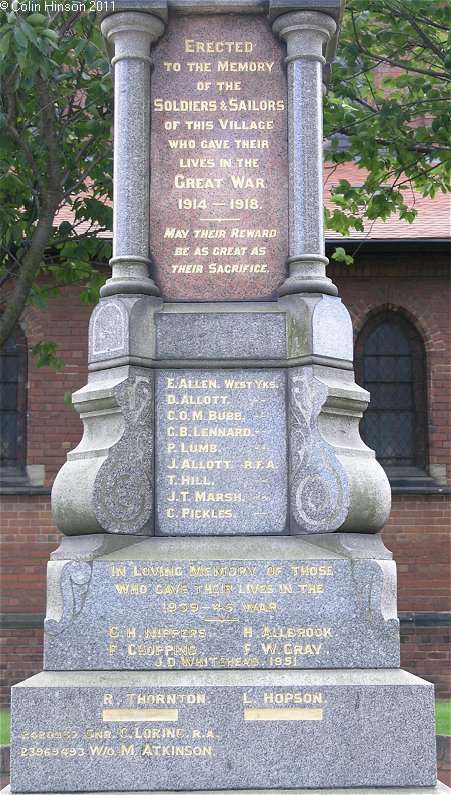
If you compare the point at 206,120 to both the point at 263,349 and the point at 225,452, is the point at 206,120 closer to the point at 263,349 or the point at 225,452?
the point at 263,349

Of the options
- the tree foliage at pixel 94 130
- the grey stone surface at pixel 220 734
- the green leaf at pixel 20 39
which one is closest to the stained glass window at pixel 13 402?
the tree foliage at pixel 94 130

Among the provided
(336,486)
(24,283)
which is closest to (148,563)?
(336,486)

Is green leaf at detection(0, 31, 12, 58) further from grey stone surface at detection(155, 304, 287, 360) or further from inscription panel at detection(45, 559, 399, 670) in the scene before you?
inscription panel at detection(45, 559, 399, 670)

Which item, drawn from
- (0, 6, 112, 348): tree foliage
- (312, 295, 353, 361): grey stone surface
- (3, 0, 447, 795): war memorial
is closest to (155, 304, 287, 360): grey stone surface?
(3, 0, 447, 795): war memorial

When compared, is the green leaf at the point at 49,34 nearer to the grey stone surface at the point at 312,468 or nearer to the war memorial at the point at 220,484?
the war memorial at the point at 220,484

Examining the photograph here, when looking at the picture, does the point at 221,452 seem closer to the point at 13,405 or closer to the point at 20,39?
the point at 20,39

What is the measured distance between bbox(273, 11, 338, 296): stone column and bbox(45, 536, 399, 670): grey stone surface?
1535 millimetres

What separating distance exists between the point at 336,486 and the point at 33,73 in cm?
536

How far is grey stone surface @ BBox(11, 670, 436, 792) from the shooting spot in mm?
4996

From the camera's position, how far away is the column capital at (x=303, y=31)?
6.14 metres

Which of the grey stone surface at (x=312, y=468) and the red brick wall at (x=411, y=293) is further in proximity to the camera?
the red brick wall at (x=411, y=293)

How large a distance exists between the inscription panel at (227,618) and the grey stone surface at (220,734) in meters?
0.18

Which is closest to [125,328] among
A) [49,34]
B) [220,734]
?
[220,734]

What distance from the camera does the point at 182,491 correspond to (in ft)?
18.8
